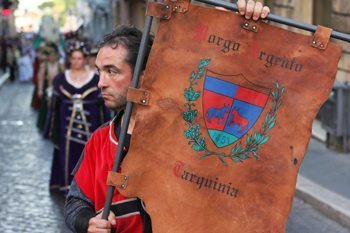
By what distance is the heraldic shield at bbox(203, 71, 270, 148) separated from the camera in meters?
3.17

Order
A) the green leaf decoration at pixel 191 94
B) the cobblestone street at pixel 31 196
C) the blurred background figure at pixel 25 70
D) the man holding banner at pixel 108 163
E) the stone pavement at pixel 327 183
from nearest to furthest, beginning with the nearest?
the green leaf decoration at pixel 191 94, the man holding banner at pixel 108 163, the cobblestone street at pixel 31 196, the stone pavement at pixel 327 183, the blurred background figure at pixel 25 70

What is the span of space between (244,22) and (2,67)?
48.6 meters

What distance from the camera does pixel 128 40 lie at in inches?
137

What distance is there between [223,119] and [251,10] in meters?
0.34

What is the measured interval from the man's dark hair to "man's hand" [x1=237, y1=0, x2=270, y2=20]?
400mm

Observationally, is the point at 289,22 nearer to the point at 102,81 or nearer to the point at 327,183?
the point at 102,81

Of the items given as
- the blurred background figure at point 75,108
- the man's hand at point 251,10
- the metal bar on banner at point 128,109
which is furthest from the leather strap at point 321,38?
the blurred background figure at point 75,108

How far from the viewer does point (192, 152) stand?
10.5 ft

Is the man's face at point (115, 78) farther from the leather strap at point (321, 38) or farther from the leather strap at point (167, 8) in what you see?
the leather strap at point (321, 38)

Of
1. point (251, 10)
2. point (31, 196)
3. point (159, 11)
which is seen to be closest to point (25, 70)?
point (31, 196)

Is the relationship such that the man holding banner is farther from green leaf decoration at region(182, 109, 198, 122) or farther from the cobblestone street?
the cobblestone street

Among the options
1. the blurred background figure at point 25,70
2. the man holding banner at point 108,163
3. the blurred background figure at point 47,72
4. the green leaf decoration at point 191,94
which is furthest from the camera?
the blurred background figure at point 25,70

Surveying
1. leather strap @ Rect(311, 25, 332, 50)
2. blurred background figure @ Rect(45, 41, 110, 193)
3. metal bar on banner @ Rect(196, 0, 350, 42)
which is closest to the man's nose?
metal bar on banner @ Rect(196, 0, 350, 42)

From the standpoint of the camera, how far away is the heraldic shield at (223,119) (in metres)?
3.13
